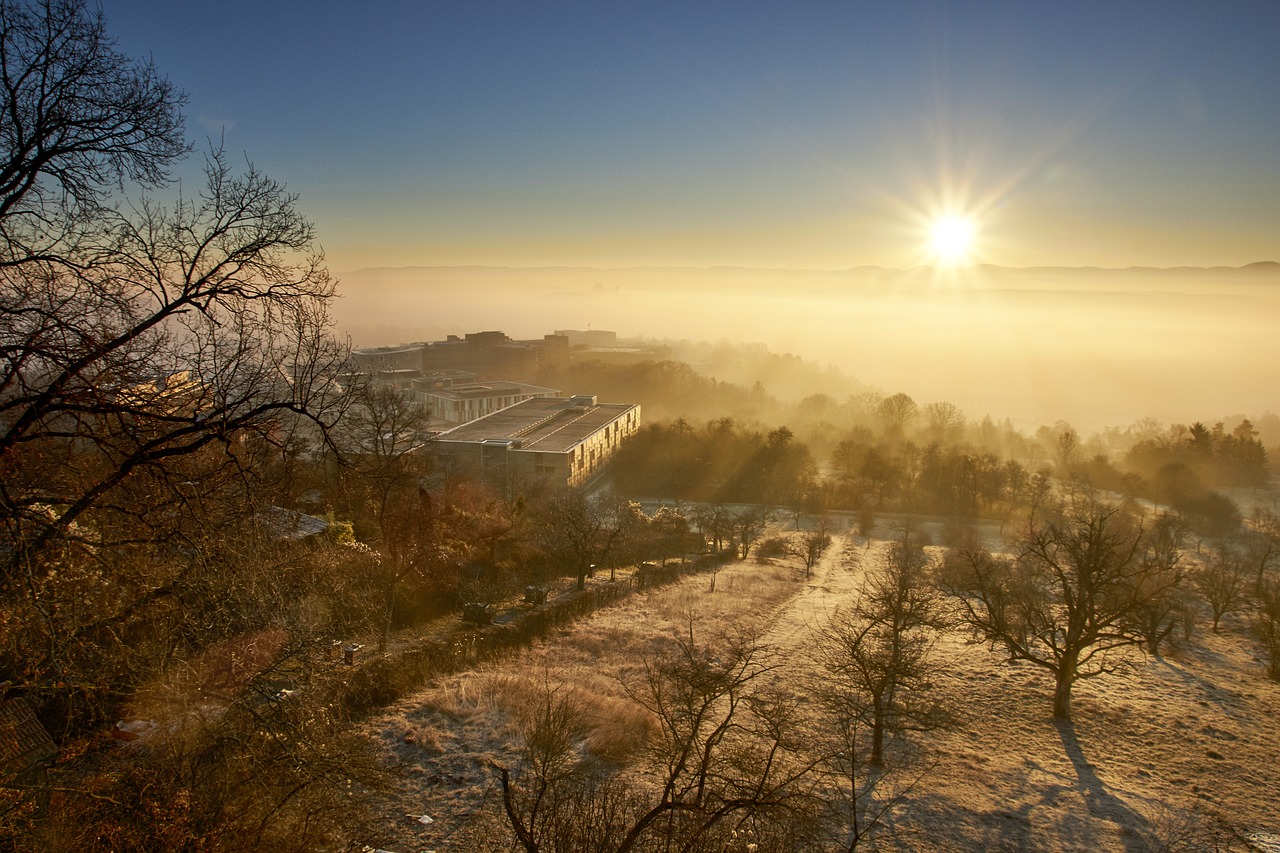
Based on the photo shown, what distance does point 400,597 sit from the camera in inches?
599

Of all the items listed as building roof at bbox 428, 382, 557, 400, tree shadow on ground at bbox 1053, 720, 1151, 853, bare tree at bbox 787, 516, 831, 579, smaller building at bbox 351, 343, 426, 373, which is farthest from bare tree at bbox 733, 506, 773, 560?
smaller building at bbox 351, 343, 426, 373

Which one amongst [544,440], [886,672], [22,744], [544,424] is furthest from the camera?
[544,424]

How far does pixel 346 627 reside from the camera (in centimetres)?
1170

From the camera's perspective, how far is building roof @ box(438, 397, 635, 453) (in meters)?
35.7

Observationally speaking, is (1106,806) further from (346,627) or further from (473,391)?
(473,391)

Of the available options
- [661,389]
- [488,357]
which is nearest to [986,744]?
[661,389]

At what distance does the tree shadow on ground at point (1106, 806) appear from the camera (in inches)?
396

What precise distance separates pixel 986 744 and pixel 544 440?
2710cm

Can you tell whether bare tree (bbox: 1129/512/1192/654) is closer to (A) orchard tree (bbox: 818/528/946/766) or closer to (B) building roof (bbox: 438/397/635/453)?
(A) orchard tree (bbox: 818/528/946/766)

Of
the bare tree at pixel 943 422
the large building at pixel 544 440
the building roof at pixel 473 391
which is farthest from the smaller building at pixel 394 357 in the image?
the bare tree at pixel 943 422

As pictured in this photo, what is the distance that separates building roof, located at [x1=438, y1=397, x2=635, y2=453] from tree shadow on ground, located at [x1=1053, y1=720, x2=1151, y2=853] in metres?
25.0

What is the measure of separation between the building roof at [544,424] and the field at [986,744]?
58.0 feet

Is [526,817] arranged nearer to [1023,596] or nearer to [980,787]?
[980,787]

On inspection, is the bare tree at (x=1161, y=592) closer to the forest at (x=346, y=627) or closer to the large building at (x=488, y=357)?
the forest at (x=346, y=627)
